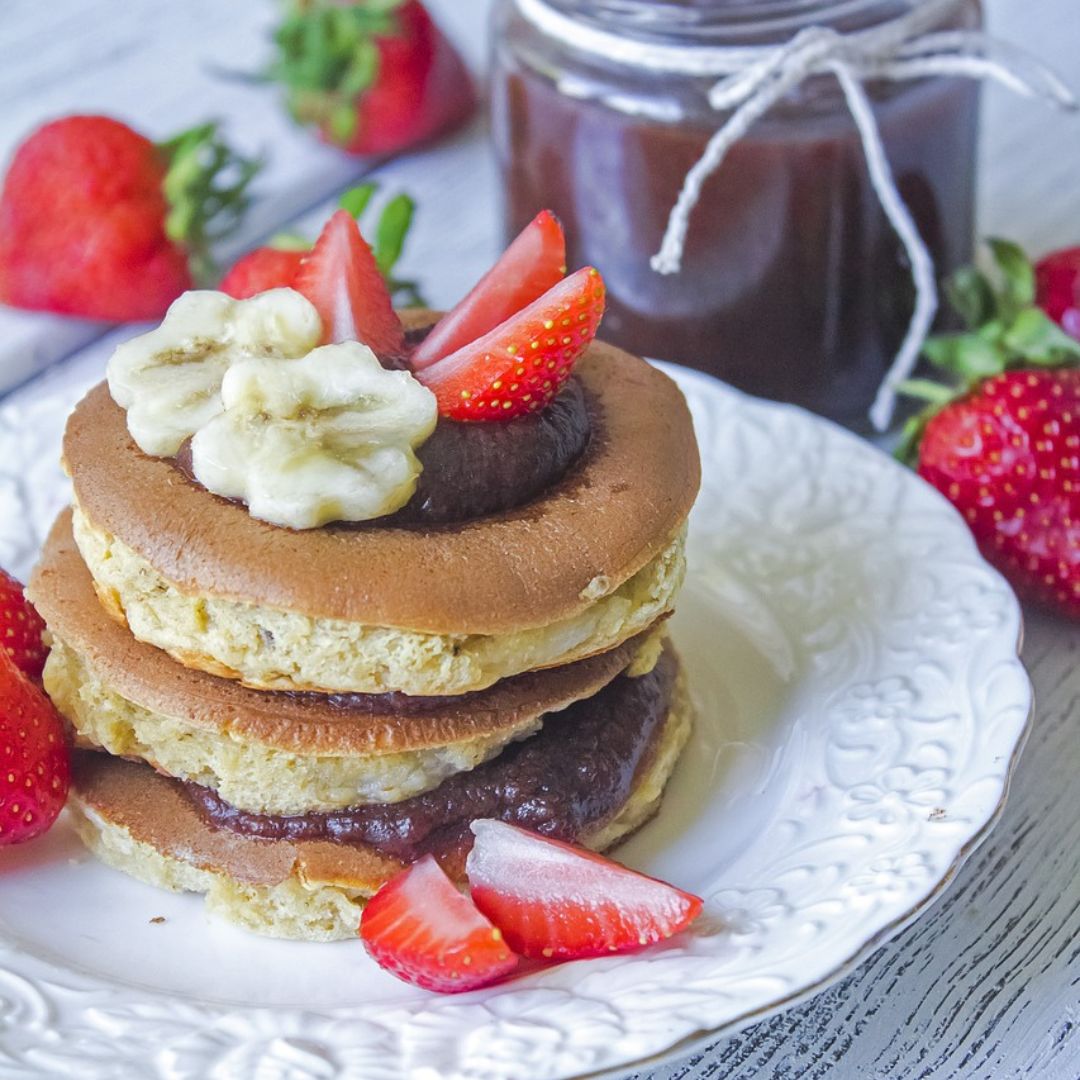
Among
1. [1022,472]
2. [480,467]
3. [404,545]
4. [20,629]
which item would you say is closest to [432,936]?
[404,545]

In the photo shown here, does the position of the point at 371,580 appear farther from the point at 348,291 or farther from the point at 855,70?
the point at 855,70

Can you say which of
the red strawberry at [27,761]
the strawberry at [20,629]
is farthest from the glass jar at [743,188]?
the red strawberry at [27,761]

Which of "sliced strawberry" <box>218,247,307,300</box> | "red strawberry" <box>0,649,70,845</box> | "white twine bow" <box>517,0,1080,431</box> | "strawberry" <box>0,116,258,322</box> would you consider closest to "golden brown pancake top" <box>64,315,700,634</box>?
"red strawberry" <box>0,649,70,845</box>

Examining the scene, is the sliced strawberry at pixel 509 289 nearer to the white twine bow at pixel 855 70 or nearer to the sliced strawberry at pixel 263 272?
the white twine bow at pixel 855 70

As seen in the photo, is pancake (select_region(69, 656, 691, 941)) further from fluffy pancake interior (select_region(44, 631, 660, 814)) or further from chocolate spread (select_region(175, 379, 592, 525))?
chocolate spread (select_region(175, 379, 592, 525))

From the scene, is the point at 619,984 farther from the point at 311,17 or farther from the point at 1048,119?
the point at 1048,119

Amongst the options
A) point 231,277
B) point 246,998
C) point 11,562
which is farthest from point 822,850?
point 231,277

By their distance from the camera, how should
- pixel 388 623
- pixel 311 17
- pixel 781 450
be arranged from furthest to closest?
pixel 311 17 → pixel 781 450 → pixel 388 623
